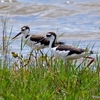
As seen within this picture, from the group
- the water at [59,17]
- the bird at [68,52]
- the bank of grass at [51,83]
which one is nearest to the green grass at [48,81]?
the bank of grass at [51,83]

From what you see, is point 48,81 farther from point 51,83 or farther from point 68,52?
point 68,52

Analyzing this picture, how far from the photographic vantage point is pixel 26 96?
6203 millimetres

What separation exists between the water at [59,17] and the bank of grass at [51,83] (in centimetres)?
650

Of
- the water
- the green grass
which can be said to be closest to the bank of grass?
the green grass

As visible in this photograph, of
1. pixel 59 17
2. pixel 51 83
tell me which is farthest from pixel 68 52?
pixel 59 17

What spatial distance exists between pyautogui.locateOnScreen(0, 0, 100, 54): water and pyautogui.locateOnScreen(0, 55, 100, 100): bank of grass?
6.50m

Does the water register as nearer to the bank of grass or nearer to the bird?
the bird

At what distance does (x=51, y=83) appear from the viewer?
23.3 ft

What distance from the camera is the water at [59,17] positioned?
15.9m

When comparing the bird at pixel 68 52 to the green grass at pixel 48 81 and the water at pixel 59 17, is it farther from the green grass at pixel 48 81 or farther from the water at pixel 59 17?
the water at pixel 59 17

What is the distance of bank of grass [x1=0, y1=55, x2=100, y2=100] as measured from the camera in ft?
20.8

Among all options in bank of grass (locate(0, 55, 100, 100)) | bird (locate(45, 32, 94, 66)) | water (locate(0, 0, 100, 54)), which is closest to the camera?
bank of grass (locate(0, 55, 100, 100))

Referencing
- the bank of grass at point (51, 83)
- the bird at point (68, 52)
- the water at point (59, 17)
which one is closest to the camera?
the bank of grass at point (51, 83)

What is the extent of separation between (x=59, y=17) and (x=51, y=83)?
11.6m
